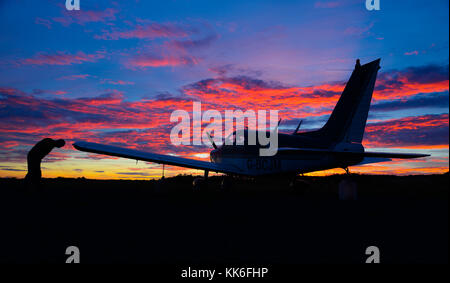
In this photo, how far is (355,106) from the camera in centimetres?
1828

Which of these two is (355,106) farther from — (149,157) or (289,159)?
(149,157)

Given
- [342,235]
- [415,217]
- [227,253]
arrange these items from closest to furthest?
[227,253], [342,235], [415,217]

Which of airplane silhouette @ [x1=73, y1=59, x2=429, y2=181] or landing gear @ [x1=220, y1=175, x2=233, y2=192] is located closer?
airplane silhouette @ [x1=73, y1=59, x2=429, y2=181]

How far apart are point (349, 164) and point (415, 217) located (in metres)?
6.44

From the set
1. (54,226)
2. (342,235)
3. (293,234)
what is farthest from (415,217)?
(54,226)

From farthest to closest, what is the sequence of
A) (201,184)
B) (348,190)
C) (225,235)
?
(201,184), (348,190), (225,235)

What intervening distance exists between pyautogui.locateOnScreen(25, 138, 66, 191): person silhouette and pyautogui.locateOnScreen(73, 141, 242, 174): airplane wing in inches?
195

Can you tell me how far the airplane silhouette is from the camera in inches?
685

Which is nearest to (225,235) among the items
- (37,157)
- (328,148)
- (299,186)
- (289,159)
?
(289,159)

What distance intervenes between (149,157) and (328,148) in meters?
8.93

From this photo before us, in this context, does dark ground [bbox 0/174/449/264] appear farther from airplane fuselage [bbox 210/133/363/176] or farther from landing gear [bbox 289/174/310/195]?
landing gear [bbox 289/174/310/195]

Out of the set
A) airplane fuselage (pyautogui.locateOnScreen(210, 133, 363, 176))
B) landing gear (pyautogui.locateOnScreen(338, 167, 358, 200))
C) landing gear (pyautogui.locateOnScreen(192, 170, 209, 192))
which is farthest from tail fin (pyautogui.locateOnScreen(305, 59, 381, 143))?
landing gear (pyautogui.locateOnScreen(192, 170, 209, 192))

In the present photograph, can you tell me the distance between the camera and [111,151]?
16969 millimetres
